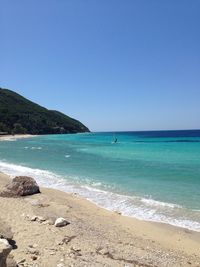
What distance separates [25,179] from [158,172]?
42.1ft

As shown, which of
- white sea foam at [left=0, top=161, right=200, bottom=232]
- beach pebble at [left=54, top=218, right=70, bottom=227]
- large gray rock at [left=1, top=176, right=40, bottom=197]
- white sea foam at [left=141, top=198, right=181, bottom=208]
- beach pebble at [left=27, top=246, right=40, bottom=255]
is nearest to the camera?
beach pebble at [left=27, top=246, right=40, bottom=255]

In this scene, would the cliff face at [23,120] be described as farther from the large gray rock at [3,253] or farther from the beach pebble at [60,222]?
the large gray rock at [3,253]

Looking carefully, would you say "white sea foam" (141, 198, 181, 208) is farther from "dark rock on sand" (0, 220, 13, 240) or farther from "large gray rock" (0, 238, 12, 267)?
"large gray rock" (0, 238, 12, 267)

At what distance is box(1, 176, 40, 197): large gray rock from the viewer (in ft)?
53.5

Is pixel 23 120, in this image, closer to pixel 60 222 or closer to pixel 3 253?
pixel 60 222

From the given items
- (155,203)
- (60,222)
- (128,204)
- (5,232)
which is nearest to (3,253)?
(5,232)

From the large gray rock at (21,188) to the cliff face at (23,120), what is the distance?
120 metres

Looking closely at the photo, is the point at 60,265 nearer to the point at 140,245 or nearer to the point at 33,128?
the point at 140,245

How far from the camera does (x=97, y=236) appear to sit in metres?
10.5

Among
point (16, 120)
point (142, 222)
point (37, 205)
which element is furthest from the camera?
point (16, 120)

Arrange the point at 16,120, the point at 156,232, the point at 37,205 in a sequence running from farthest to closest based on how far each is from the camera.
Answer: the point at 16,120, the point at 37,205, the point at 156,232

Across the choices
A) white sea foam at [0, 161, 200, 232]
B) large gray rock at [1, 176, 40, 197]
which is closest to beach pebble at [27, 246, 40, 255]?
white sea foam at [0, 161, 200, 232]

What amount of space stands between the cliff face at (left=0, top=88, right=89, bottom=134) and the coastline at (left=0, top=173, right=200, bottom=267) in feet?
408

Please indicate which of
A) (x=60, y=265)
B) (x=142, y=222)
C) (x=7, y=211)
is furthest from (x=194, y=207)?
(x=60, y=265)
